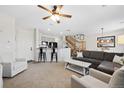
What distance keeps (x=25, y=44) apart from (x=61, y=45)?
4.53m

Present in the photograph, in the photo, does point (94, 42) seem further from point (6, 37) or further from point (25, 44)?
point (6, 37)

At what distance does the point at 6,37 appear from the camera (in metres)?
4.07

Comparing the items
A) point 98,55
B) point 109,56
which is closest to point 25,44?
point 98,55

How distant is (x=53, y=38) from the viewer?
10.7 metres

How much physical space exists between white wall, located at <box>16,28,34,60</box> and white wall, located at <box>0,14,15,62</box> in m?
2.24

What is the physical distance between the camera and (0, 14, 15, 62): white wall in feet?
13.1

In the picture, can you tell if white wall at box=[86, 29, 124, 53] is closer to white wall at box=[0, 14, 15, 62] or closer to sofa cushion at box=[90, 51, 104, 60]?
sofa cushion at box=[90, 51, 104, 60]

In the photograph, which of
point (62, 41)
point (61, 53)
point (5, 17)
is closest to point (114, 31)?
point (61, 53)

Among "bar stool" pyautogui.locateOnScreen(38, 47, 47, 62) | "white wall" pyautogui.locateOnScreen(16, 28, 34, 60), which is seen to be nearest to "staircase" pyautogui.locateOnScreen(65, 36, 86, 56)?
"bar stool" pyautogui.locateOnScreen(38, 47, 47, 62)

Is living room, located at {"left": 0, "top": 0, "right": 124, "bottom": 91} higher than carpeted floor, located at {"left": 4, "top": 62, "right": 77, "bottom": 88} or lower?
higher

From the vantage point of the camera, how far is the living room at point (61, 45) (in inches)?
119

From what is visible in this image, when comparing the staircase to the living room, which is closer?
the living room

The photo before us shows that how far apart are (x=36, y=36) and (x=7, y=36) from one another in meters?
3.40
